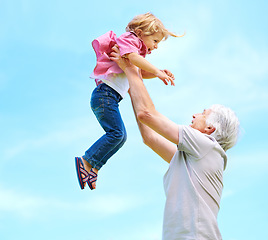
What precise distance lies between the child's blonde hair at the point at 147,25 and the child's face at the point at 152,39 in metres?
0.03

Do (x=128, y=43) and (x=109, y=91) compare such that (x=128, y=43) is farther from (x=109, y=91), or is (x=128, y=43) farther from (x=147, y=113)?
(x=147, y=113)

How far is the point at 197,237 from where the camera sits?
9.51 feet

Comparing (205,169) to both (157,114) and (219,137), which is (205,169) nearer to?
(219,137)

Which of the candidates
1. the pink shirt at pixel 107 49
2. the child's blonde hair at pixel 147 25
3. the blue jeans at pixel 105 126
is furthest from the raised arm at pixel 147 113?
the child's blonde hair at pixel 147 25

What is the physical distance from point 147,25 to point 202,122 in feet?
3.55

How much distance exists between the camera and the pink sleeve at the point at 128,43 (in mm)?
3418

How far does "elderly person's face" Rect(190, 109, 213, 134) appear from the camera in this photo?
3.43 meters

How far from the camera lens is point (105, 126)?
12.1 feet

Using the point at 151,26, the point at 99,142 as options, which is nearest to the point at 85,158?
the point at 99,142

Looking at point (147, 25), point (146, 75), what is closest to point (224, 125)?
point (146, 75)

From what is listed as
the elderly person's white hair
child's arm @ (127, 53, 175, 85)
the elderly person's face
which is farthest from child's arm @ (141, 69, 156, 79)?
the elderly person's white hair

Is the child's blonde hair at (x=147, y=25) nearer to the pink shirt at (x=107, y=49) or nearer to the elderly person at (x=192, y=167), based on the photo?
the pink shirt at (x=107, y=49)

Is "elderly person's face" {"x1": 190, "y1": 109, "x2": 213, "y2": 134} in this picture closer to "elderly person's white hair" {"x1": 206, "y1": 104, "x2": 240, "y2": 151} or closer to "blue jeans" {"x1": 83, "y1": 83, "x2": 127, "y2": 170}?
"elderly person's white hair" {"x1": 206, "y1": 104, "x2": 240, "y2": 151}

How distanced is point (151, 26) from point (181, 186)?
1577 mm
